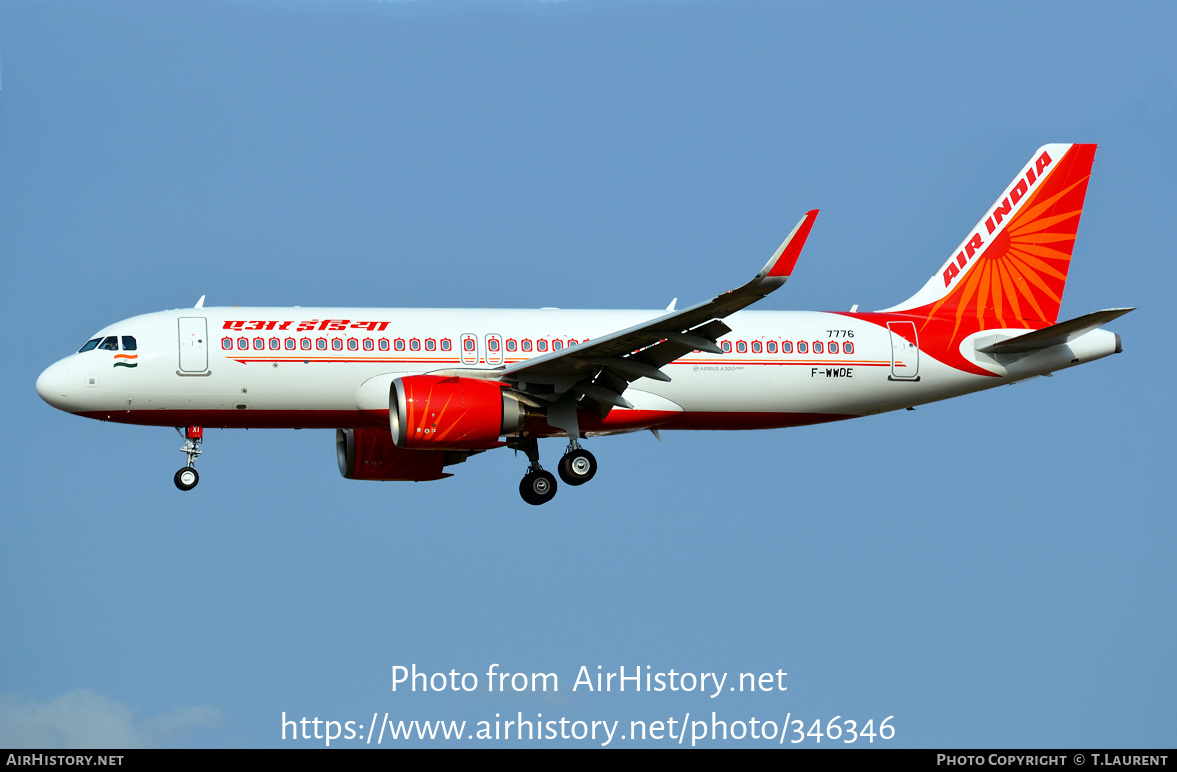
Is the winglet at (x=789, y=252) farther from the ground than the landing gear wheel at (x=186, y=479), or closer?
farther from the ground

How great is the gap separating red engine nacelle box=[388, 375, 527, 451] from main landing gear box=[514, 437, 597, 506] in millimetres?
2604

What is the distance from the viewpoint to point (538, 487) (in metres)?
36.7

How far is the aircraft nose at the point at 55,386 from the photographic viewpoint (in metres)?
34.9

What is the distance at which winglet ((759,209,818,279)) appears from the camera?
28094mm

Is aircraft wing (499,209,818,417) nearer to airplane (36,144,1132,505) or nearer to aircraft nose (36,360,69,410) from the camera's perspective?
airplane (36,144,1132,505)

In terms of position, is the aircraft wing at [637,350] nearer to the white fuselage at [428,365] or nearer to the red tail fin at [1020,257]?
the white fuselage at [428,365]

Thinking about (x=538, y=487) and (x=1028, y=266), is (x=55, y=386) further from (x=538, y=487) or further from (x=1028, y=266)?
(x=1028, y=266)

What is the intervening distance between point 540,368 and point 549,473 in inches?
151

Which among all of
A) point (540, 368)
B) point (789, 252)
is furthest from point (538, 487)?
point (789, 252)

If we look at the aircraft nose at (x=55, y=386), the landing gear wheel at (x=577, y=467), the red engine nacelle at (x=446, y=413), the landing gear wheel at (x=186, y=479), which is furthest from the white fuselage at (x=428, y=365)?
the red engine nacelle at (x=446, y=413)

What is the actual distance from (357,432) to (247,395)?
14.7 ft

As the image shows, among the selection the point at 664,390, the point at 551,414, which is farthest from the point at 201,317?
the point at 664,390

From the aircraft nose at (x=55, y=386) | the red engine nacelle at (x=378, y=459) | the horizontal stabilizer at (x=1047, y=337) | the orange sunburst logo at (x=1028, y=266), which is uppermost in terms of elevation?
the orange sunburst logo at (x=1028, y=266)

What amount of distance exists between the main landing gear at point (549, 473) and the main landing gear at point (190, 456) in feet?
24.6
